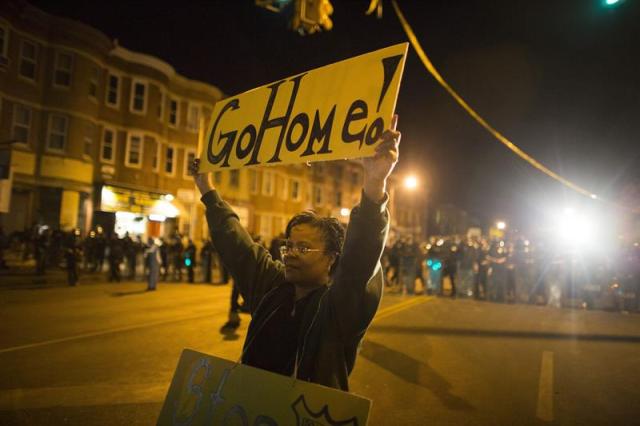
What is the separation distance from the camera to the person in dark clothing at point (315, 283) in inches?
83.2

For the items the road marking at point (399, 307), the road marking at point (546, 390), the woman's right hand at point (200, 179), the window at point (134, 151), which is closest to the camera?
the woman's right hand at point (200, 179)

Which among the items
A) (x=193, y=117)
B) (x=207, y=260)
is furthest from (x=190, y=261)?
(x=193, y=117)

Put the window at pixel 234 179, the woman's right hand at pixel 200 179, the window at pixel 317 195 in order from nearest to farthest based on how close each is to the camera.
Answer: the woman's right hand at pixel 200 179 → the window at pixel 234 179 → the window at pixel 317 195

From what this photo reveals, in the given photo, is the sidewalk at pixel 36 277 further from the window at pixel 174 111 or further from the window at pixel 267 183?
the window at pixel 267 183

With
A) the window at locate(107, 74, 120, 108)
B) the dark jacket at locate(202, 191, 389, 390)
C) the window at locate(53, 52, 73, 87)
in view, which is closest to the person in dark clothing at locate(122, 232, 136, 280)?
the window at locate(53, 52, 73, 87)

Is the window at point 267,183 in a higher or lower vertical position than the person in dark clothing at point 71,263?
higher

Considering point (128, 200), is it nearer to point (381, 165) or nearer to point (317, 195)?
point (317, 195)

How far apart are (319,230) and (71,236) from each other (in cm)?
1585

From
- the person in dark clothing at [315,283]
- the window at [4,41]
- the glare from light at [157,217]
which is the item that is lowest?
the person in dark clothing at [315,283]

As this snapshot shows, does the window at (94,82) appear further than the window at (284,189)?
No

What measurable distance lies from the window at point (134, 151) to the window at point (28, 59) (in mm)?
6143

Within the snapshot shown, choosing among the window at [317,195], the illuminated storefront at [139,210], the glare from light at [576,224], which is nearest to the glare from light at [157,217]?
the illuminated storefront at [139,210]

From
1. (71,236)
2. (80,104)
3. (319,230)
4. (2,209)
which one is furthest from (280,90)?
(80,104)

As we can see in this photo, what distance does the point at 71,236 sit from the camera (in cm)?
1641
